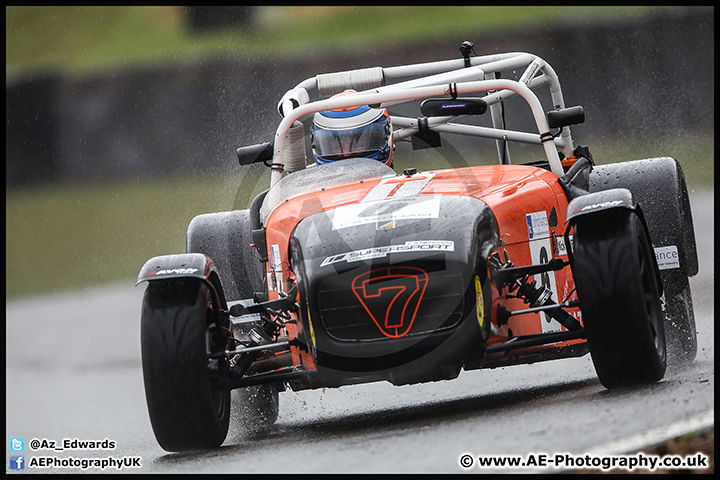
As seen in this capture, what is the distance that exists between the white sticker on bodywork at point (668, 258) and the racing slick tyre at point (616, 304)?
1825 millimetres

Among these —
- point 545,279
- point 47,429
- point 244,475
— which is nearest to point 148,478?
point 244,475

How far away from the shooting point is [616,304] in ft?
17.7

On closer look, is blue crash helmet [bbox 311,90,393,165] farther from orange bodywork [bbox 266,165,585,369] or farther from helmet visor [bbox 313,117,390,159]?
orange bodywork [bbox 266,165,585,369]

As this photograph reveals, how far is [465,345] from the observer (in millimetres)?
5480

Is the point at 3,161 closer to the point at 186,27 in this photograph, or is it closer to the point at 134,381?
the point at 186,27

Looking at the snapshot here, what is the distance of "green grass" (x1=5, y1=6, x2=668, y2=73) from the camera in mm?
21422

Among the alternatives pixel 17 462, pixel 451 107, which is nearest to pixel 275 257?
pixel 451 107

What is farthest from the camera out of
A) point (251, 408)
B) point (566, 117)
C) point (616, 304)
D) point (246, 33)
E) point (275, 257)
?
point (246, 33)

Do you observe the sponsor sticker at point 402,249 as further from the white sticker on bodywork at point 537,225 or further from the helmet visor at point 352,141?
the helmet visor at point 352,141

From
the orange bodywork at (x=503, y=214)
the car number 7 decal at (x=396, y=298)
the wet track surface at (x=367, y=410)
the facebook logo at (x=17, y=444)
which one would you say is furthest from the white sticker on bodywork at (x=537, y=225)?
the facebook logo at (x=17, y=444)

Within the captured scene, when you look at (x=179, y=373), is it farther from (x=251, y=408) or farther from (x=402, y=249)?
(x=251, y=408)

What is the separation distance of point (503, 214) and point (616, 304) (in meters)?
1.02

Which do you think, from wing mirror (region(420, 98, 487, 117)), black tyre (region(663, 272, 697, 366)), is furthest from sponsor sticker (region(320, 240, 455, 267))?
black tyre (region(663, 272, 697, 366))

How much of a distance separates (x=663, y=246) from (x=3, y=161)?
13.8 metres
